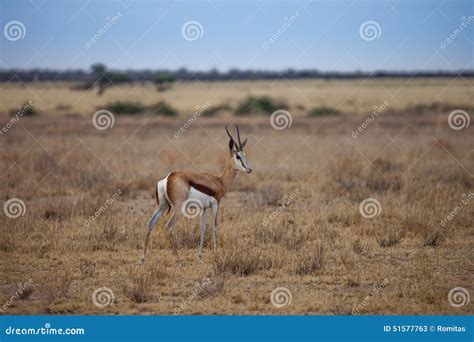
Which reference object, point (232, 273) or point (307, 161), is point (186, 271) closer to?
point (232, 273)

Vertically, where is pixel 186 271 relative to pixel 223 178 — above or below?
below

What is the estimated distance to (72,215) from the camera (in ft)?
46.3

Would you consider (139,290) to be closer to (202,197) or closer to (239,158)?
(202,197)

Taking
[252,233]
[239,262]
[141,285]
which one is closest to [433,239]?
[252,233]

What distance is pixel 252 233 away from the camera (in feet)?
41.9

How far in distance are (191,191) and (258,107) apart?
3871 centimetres

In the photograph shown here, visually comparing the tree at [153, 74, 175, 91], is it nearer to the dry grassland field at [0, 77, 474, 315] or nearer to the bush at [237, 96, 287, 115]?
the bush at [237, 96, 287, 115]

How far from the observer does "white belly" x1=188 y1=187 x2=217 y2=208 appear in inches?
437

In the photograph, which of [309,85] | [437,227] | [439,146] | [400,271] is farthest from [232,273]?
[309,85]

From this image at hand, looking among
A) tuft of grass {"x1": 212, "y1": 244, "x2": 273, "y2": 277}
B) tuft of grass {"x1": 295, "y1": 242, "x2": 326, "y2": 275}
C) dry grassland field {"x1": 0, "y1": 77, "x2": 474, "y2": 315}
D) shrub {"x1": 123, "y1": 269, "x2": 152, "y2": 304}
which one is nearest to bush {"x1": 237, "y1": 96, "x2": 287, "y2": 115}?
dry grassland field {"x1": 0, "y1": 77, "x2": 474, "y2": 315}

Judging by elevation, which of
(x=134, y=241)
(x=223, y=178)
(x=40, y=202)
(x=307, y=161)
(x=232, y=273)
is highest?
(x=307, y=161)

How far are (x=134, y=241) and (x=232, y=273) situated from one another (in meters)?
2.49

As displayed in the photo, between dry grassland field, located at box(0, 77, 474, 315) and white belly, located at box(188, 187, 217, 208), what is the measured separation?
81cm

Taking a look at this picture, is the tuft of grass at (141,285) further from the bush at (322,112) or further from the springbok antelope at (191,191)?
the bush at (322,112)
